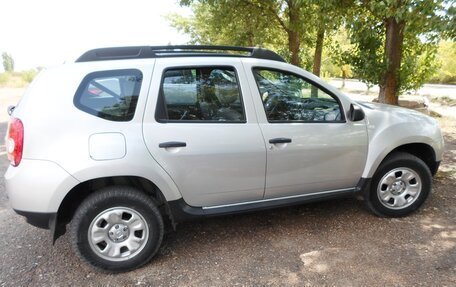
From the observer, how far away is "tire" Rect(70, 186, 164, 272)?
280cm

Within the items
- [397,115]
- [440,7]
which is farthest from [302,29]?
[397,115]

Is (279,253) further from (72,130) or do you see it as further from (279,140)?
(72,130)

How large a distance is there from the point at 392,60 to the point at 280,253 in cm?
439

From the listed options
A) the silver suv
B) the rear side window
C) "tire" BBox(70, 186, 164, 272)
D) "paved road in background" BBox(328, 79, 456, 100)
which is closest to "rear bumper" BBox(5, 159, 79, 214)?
the silver suv

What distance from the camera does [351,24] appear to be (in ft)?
18.5

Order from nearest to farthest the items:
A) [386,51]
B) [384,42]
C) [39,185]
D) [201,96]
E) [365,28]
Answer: [39,185], [201,96], [365,28], [386,51], [384,42]

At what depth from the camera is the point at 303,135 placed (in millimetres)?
3275

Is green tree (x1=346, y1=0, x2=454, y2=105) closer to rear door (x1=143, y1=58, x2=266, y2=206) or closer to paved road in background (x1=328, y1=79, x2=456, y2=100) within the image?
rear door (x1=143, y1=58, x2=266, y2=206)

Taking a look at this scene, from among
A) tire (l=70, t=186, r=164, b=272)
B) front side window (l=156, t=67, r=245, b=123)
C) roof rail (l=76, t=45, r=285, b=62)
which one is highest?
roof rail (l=76, t=45, r=285, b=62)

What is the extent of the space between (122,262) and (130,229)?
0.96ft

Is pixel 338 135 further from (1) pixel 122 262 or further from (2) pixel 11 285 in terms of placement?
(2) pixel 11 285

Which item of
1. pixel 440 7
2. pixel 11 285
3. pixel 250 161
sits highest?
pixel 440 7

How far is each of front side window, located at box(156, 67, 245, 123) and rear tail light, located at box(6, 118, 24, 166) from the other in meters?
1.03

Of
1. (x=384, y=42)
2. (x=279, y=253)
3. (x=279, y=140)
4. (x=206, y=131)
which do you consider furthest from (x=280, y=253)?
(x=384, y=42)
